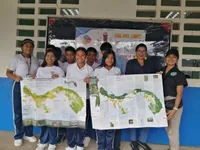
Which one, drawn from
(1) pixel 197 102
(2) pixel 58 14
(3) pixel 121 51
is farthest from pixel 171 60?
(2) pixel 58 14

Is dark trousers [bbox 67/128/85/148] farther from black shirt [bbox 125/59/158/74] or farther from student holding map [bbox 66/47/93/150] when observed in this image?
black shirt [bbox 125/59/158/74]

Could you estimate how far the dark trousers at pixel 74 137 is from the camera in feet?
9.70

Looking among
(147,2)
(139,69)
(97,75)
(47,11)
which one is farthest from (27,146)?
(147,2)

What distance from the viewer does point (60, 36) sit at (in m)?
3.93

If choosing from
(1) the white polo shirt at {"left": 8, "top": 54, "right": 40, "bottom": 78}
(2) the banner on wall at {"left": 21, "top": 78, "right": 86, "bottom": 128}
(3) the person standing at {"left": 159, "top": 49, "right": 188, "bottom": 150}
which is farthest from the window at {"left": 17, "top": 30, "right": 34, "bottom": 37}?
(3) the person standing at {"left": 159, "top": 49, "right": 188, "bottom": 150}

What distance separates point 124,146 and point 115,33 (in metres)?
1.71

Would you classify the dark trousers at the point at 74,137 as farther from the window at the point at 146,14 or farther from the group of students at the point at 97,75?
the window at the point at 146,14

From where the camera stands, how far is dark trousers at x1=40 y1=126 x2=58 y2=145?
300 centimetres

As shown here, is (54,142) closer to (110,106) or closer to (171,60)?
(110,106)

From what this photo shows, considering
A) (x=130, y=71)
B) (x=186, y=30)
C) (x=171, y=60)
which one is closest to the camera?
(x=171, y=60)

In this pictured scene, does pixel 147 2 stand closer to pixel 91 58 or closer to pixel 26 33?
pixel 91 58

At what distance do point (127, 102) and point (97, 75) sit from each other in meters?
0.47

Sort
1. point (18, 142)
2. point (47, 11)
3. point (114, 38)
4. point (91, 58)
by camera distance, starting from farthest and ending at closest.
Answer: point (47, 11) < point (114, 38) < point (91, 58) < point (18, 142)

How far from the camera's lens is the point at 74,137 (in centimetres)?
298
